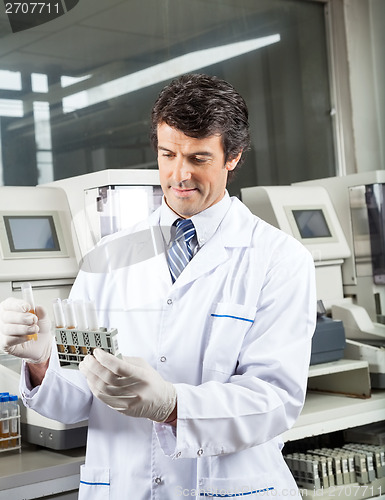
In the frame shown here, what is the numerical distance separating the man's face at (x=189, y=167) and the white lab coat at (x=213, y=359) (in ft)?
0.36

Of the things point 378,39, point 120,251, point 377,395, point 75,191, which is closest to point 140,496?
point 120,251

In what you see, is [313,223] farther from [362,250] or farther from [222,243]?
[222,243]

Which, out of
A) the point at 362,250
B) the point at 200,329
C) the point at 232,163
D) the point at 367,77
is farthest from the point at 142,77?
the point at 200,329

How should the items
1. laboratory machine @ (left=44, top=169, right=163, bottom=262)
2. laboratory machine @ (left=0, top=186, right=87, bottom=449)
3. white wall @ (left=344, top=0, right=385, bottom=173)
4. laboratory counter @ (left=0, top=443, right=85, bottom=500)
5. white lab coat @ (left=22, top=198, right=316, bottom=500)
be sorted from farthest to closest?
white wall @ (left=344, top=0, right=385, bottom=173)
laboratory machine @ (left=44, top=169, right=163, bottom=262)
laboratory machine @ (left=0, top=186, right=87, bottom=449)
laboratory counter @ (left=0, top=443, right=85, bottom=500)
white lab coat @ (left=22, top=198, right=316, bottom=500)

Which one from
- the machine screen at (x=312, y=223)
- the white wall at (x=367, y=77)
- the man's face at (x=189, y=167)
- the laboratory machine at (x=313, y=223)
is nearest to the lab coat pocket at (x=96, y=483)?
the man's face at (x=189, y=167)

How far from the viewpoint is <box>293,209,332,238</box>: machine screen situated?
295 cm

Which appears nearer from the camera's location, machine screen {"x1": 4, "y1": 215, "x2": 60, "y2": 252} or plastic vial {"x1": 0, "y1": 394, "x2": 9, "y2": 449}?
plastic vial {"x1": 0, "y1": 394, "x2": 9, "y2": 449}

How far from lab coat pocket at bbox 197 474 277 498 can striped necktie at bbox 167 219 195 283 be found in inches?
18.0

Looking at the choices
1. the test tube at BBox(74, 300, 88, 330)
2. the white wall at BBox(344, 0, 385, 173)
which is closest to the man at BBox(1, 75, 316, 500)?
the test tube at BBox(74, 300, 88, 330)

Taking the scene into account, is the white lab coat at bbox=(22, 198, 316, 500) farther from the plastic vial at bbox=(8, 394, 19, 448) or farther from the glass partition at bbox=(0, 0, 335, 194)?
the glass partition at bbox=(0, 0, 335, 194)

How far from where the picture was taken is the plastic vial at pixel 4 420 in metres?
1.88

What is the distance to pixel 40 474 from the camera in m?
1.73

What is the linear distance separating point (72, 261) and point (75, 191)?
0.25 metres

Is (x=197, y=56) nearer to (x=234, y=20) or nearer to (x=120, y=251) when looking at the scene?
(x=234, y=20)
